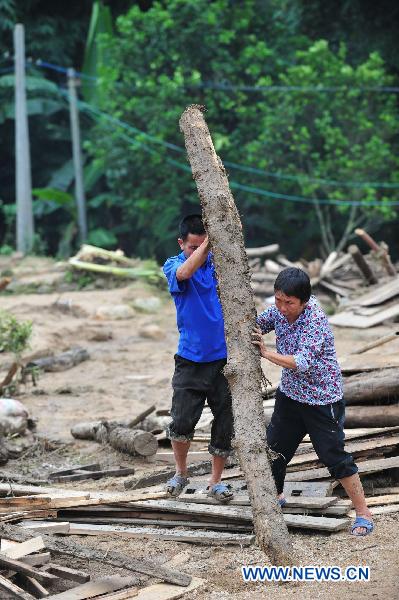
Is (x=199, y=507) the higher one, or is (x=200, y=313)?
(x=200, y=313)

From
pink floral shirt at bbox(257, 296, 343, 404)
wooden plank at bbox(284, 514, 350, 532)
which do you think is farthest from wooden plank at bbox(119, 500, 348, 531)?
pink floral shirt at bbox(257, 296, 343, 404)

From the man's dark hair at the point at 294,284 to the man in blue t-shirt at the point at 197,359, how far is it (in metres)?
0.68

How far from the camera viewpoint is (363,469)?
5.95 meters

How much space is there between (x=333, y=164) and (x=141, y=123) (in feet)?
17.5

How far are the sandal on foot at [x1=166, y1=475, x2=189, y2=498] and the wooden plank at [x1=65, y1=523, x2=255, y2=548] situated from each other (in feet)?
1.28

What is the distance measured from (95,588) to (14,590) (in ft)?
Answer: 1.32

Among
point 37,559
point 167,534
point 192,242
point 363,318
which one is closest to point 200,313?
point 192,242

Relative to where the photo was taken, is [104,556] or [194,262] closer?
[104,556]

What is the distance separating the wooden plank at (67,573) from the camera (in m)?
4.61

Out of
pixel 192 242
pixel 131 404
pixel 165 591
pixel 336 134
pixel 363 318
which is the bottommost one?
pixel 165 591

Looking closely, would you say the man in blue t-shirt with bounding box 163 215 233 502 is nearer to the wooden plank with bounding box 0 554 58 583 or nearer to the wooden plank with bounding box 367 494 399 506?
the wooden plank with bounding box 367 494 399 506

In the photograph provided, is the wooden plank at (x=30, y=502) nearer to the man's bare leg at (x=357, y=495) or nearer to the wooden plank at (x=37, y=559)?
the wooden plank at (x=37, y=559)

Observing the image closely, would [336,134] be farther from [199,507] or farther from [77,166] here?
[199,507]

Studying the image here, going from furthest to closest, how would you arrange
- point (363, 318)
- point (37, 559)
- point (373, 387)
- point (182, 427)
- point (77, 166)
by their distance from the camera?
point (77, 166)
point (363, 318)
point (373, 387)
point (182, 427)
point (37, 559)
